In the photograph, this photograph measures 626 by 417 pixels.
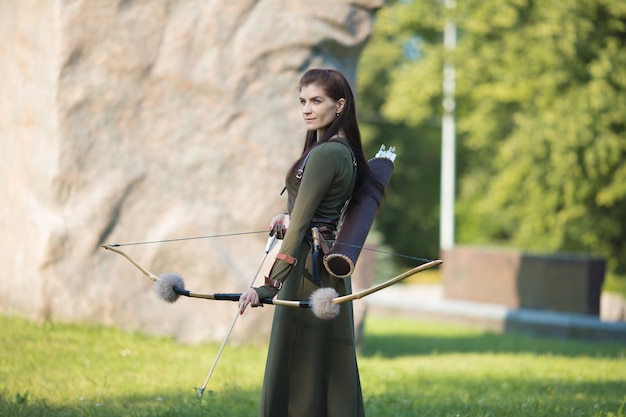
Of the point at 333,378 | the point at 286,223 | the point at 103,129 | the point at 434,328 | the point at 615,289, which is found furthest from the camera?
the point at 615,289

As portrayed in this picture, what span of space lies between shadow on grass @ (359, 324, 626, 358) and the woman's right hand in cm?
467

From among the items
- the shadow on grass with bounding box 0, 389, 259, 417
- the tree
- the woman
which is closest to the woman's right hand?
the woman

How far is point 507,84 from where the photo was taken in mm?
17188

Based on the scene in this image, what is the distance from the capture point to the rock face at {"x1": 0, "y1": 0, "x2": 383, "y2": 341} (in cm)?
792

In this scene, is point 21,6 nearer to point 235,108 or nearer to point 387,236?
point 235,108

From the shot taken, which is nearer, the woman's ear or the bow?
the bow

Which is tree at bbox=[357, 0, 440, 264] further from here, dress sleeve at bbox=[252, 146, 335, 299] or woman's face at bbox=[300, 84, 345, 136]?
dress sleeve at bbox=[252, 146, 335, 299]

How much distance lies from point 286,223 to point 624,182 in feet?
46.6

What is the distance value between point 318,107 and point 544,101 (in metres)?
13.7

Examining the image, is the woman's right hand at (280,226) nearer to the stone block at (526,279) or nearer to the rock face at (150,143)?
the rock face at (150,143)

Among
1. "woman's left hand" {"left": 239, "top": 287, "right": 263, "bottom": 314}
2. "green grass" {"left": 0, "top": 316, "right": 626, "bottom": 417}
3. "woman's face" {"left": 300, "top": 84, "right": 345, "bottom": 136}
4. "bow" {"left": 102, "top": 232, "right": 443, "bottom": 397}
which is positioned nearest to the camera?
"bow" {"left": 102, "top": 232, "right": 443, "bottom": 397}

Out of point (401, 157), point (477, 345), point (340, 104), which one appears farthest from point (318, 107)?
point (401, 157)

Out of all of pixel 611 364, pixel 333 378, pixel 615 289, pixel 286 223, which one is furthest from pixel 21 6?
pixel 615 289

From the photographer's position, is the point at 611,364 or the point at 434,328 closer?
the point at 611,364
